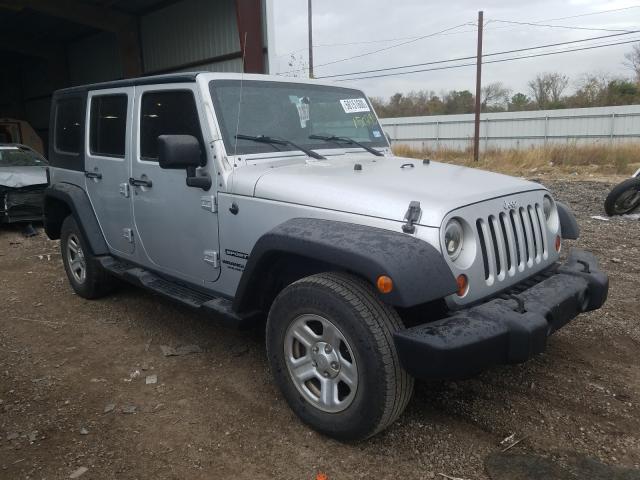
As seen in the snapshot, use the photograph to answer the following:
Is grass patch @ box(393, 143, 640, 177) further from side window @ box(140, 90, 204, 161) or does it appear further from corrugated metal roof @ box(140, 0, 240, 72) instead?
side window @ box(140, 90, 204, 161)

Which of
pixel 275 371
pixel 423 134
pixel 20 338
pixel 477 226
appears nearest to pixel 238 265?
pixel 275 371

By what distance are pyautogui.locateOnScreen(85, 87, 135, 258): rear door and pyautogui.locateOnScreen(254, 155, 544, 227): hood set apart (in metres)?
1.57

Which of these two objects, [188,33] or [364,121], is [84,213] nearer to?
[364,121]

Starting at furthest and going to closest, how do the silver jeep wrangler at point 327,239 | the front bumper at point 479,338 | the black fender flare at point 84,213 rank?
the black fender flare at point 84,213
the silver jeep wrangler at point 327,239
the front bumper at point 479,338

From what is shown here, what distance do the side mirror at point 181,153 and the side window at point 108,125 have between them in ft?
3.98

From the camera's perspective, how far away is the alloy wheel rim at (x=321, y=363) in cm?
262

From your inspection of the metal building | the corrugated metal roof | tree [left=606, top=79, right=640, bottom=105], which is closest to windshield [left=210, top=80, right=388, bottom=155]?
the metal building

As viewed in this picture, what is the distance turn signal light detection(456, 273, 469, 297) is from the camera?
8.36ft

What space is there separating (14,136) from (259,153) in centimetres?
1831

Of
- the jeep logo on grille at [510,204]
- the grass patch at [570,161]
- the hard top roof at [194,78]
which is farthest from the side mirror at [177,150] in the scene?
the grass patch at [570,161]

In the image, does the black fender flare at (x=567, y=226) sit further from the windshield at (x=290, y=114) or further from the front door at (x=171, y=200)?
the front door at (x=171, y=200)

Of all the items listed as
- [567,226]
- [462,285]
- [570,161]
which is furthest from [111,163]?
[570,161]

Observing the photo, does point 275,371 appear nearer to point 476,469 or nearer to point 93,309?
point 476,469

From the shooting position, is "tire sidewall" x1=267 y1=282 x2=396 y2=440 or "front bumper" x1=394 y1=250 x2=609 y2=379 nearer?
"front bumper" x1=394 y1=250 x2=609 y2=379
